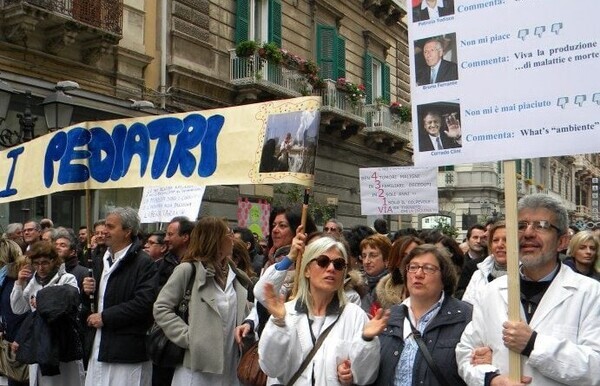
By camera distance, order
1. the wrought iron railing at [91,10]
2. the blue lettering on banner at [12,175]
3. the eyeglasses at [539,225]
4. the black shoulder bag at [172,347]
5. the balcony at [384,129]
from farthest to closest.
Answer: the balcony at [384,129], the wrought iron railing at [91,10], the blue lettering on banner at [12,175], the black shoulder bag at [172,347], the eyeglasses at [539,225]

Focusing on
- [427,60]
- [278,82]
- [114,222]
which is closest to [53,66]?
[278,82]

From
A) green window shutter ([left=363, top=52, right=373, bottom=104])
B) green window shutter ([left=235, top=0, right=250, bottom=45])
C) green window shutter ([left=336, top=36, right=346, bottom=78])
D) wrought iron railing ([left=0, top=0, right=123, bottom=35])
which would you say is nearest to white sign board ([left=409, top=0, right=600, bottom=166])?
wrought iron railing ([left=0, top=0, right=123, bottom=35])

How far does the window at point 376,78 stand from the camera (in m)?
23.9

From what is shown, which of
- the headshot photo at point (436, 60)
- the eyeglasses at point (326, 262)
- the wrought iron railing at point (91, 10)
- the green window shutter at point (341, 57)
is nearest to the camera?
the headshot photo at point (436, 60)

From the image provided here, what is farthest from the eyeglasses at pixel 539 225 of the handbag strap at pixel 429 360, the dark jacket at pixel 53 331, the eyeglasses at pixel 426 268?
the dark jacket at pixel 53 331

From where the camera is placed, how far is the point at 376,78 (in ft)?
82.5

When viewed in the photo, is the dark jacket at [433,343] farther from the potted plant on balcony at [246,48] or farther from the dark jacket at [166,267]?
the potted plant on balcony at [246,48]

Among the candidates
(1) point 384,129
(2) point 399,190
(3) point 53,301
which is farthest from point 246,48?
(3) point 53,301

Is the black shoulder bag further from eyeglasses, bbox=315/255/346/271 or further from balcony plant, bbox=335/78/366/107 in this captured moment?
balcony plant, bbox=335/78/366/107

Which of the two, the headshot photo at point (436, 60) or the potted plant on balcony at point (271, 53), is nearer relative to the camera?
the headshot photo at point (436, 60)

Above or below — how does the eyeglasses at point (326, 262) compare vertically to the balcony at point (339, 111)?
below

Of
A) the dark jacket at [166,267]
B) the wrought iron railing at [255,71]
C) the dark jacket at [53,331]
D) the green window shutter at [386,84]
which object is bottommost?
the dark jacket at [53,331]

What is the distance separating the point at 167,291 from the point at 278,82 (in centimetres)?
1314

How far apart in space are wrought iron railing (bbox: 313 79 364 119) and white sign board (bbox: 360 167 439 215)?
7920 mm
